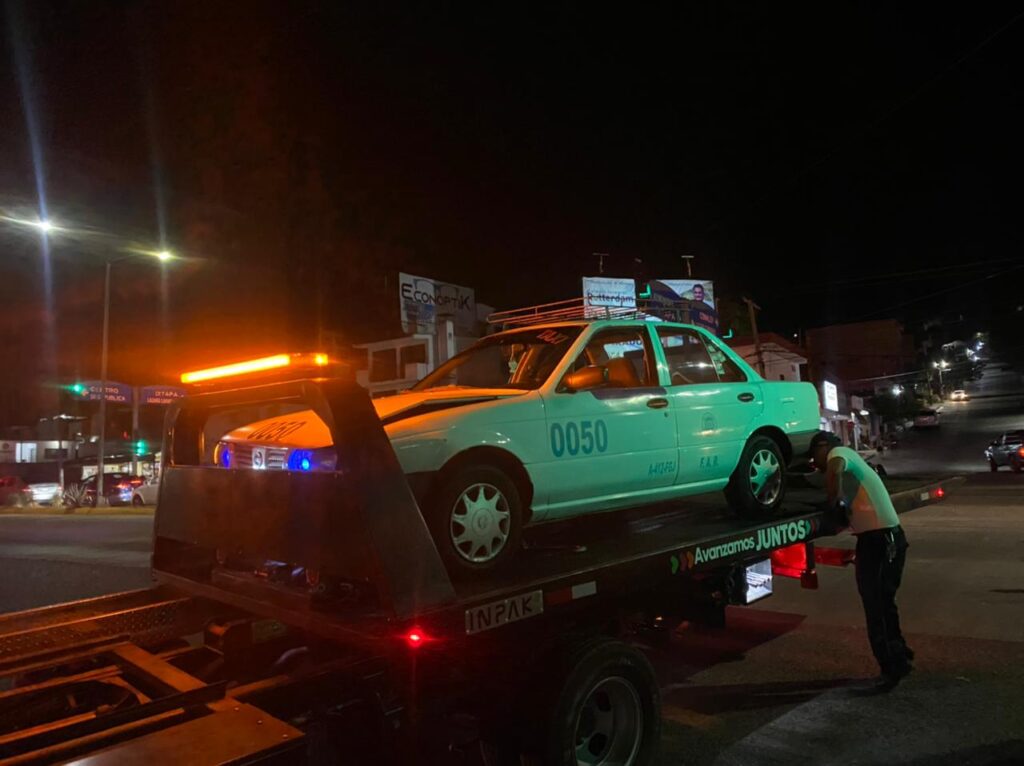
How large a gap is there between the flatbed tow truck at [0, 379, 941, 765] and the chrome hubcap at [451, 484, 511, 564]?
0.22 meters

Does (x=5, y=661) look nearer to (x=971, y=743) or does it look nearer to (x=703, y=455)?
(x=703, y=455)

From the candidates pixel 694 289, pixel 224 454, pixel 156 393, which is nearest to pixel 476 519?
pixel 224 454

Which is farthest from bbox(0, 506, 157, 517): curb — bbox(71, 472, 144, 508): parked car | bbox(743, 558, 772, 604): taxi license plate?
bbox(743, 558, 772, 604): taxi license plate

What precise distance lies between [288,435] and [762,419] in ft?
12.1

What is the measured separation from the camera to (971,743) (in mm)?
3969

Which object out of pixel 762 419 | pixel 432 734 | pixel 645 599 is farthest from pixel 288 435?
pixel 762 419

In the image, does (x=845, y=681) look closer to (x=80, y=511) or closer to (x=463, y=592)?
(x=463, y=592)

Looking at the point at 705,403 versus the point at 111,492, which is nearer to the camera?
the point at 705,403

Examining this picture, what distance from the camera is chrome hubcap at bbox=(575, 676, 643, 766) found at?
3.60m

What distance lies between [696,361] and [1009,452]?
2519cm

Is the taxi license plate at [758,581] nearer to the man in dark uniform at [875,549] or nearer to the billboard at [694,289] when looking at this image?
the man in dark uniform at [875,549]

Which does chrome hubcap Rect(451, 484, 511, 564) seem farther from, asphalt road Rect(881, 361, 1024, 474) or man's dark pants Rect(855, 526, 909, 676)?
asphalt road Rect(881, 361, 1024, 474)

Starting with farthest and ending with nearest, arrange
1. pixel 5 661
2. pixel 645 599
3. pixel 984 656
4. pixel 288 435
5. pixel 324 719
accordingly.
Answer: pixel 984 656 → pixel 645 599 → pixel 288 435 → pixel 5 661 → pixel 324 719

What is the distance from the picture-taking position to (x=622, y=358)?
4.74 m
